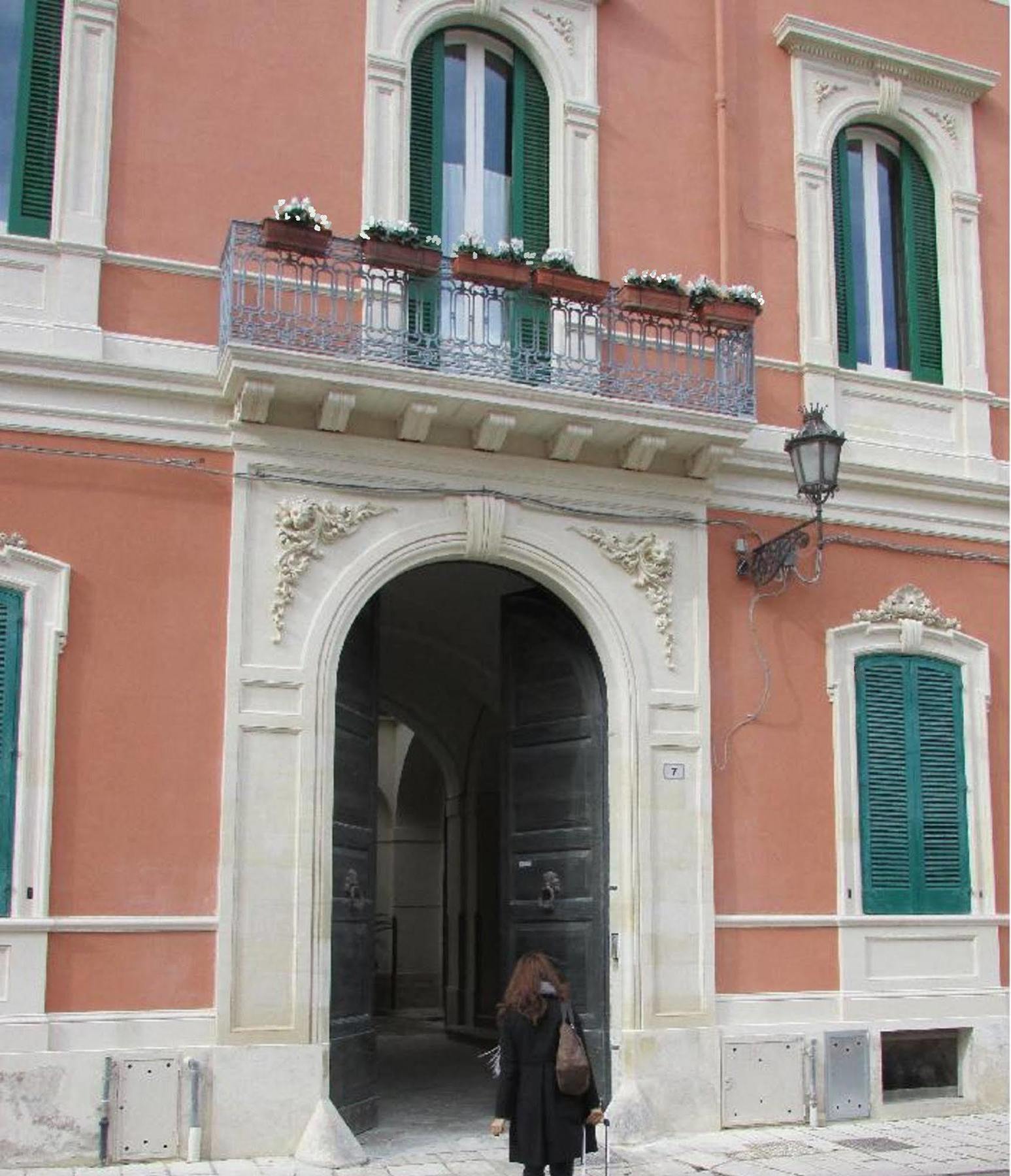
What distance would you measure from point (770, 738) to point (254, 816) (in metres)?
3.91

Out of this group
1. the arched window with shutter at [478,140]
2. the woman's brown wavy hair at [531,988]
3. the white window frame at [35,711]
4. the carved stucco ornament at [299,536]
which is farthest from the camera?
the arched window with shutter at [478,140]

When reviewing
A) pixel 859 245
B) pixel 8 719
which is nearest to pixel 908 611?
pixel 859 245

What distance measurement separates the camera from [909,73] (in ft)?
42.7

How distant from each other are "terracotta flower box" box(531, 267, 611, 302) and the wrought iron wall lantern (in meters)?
1.75

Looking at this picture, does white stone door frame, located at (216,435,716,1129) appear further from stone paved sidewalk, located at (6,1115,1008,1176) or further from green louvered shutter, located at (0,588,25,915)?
green louvered shutter, located at (0,588,25,915)

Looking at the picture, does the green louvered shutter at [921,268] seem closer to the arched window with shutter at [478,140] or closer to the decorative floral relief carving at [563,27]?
the decorative floral relief carving at [563,27]

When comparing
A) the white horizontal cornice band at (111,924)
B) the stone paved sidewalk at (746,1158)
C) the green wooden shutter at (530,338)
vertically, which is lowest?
the stone paved sidewalk at (746,1158)

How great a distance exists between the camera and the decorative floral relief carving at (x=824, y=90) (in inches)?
500

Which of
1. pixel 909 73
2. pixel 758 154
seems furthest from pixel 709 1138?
pixel 909 73

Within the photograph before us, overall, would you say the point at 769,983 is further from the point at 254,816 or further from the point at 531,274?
the point at 531,274

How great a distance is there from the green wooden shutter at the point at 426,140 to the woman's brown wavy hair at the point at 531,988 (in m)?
5.76

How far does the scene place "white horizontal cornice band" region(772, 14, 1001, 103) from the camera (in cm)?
1259

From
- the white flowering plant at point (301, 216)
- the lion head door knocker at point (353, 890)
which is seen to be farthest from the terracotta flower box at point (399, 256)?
the lion head door knocker at point (353, 890)

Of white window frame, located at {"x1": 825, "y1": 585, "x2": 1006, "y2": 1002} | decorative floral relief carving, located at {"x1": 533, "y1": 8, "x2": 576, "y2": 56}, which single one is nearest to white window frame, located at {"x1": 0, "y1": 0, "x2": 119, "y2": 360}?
decorative floral relief carving, located at {"x1": 533, "y1": 8, "x2": 576, "y2": 56}
